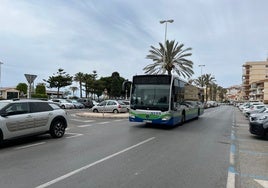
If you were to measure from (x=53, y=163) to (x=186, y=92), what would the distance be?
43.2 ft

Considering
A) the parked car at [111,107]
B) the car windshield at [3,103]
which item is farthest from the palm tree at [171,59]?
the car windshield at [3,103]

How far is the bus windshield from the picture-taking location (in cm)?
1430

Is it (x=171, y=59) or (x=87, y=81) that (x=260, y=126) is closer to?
(x=171, y=59)

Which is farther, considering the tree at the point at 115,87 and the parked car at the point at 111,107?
the tree at the point at 115,87

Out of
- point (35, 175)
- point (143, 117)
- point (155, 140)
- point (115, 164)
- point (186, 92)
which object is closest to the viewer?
point (35, 175)

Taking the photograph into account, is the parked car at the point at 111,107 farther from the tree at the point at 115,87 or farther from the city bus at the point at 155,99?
the tree at the point at 115,87

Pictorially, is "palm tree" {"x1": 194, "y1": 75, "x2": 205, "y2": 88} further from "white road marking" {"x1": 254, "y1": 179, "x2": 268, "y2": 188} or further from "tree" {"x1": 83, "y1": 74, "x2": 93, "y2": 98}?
"white road marking" {"x1": 254, "y1": 179, "x2": 268, "y2": 188}

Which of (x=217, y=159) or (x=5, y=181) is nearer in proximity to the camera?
(x=5, y=181)

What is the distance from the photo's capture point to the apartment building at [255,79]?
9566 cm

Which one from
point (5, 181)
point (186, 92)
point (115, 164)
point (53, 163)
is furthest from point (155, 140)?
point (186, 92)

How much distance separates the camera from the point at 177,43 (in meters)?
38.2

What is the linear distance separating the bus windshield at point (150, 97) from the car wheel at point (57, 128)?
4.74m

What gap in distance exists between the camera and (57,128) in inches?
446

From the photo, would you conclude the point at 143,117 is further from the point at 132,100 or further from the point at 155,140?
the point at 155,140
